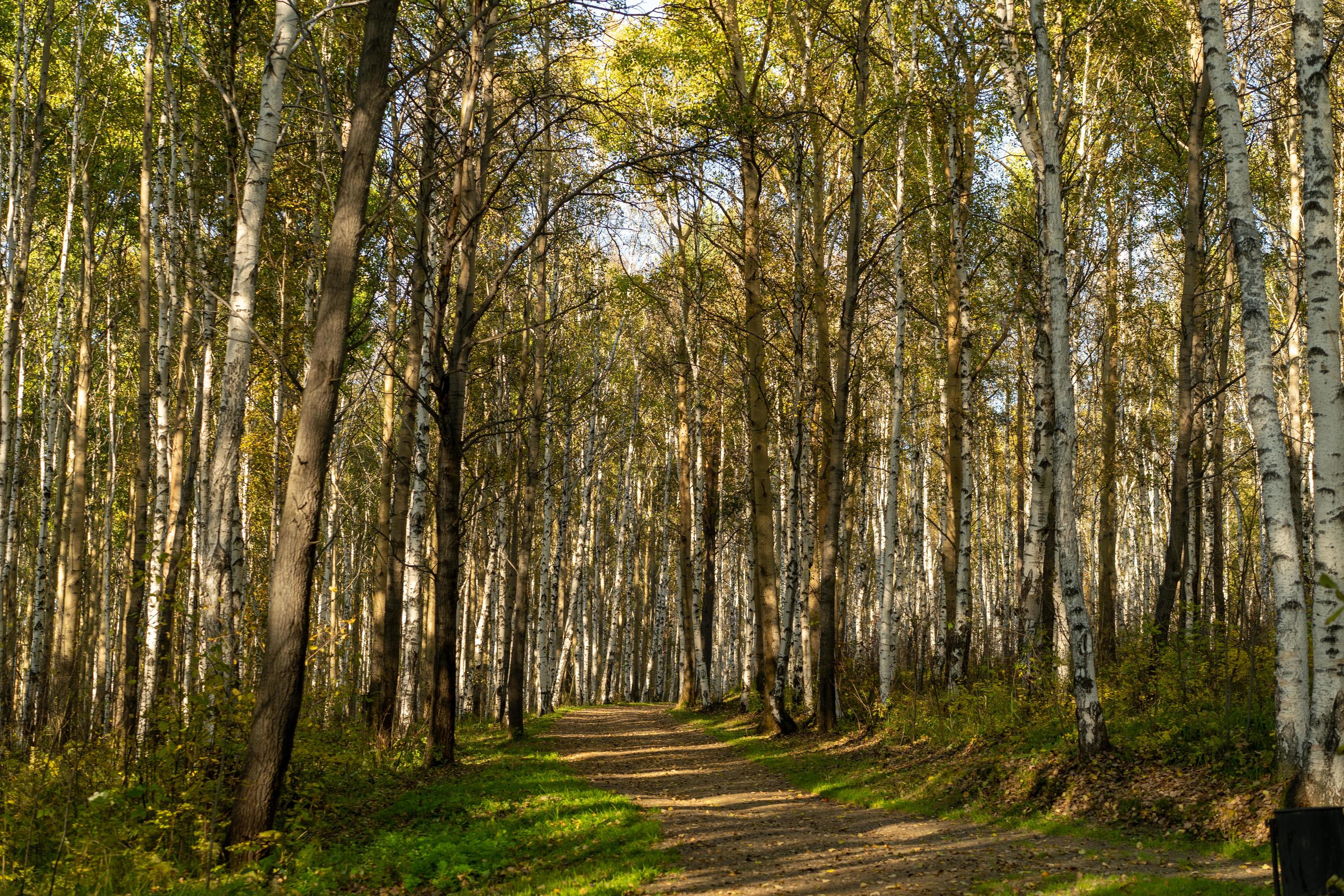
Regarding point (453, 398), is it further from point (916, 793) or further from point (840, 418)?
point (916, 793)

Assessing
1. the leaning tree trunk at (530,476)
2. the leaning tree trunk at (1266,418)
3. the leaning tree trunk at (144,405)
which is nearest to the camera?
the leaning tree trunk at (1266,418)

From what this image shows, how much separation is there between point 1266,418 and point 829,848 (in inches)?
211

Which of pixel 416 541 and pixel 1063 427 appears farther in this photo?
pixel 416 541

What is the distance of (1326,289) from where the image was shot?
22.8 feet

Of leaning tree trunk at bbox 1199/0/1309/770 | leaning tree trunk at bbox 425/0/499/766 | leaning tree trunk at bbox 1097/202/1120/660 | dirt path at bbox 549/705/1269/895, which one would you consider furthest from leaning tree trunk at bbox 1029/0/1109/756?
leaning tree trunk at bbox 1097/202/1120/660

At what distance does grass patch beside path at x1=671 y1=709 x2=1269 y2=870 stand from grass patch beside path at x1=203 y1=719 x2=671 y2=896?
303cm

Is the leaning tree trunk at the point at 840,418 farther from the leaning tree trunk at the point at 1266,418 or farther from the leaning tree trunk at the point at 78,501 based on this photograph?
the leaning tree trunk at the point at 78,501

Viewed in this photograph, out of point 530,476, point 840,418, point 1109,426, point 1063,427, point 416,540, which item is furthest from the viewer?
point 1109,426

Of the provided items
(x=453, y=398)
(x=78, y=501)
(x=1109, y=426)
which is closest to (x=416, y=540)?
(x=453, y=398)

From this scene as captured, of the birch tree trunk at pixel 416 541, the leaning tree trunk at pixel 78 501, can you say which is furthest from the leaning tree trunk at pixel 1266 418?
the leaning tree trunk at pixel 78 501

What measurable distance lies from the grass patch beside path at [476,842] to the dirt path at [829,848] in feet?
1.50

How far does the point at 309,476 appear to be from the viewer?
6.85 meters

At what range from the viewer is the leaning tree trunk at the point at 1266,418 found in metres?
7.08

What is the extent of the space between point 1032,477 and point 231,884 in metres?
10.6
